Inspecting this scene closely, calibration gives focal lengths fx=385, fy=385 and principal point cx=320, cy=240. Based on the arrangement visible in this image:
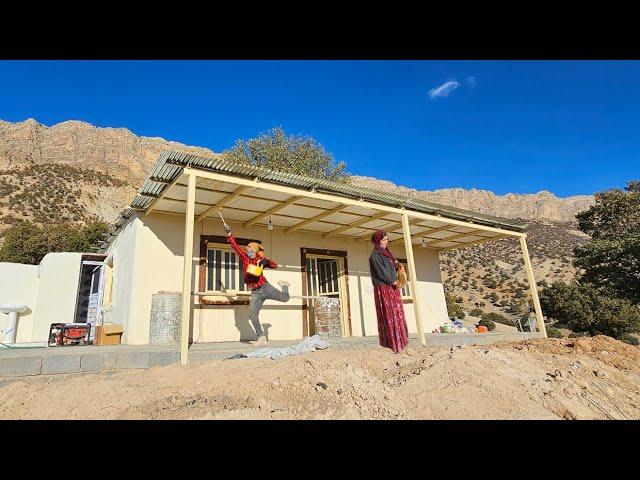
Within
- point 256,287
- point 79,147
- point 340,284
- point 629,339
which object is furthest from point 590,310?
point 79,147

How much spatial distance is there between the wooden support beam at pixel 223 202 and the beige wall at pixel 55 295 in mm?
7738

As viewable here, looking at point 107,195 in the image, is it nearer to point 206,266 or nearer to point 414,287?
point 206,266

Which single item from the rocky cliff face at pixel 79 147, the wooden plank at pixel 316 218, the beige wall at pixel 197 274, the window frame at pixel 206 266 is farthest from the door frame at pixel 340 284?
the rocky cliff face at pixel 79 147

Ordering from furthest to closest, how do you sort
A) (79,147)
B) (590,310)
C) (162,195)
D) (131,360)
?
(79,147)
(590,310)
(162,195)
(131,360)

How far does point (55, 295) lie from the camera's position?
12.8 metres

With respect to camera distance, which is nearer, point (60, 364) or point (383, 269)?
point (60, 364)

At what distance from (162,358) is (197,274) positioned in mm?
3219

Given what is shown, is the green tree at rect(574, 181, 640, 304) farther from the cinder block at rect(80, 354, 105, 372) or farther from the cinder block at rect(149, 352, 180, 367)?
the cinder block at rect(80, 354, 105, 372)

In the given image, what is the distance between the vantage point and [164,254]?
7500mm

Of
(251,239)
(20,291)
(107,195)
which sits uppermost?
(107,195)

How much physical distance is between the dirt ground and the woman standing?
37.5 inches
